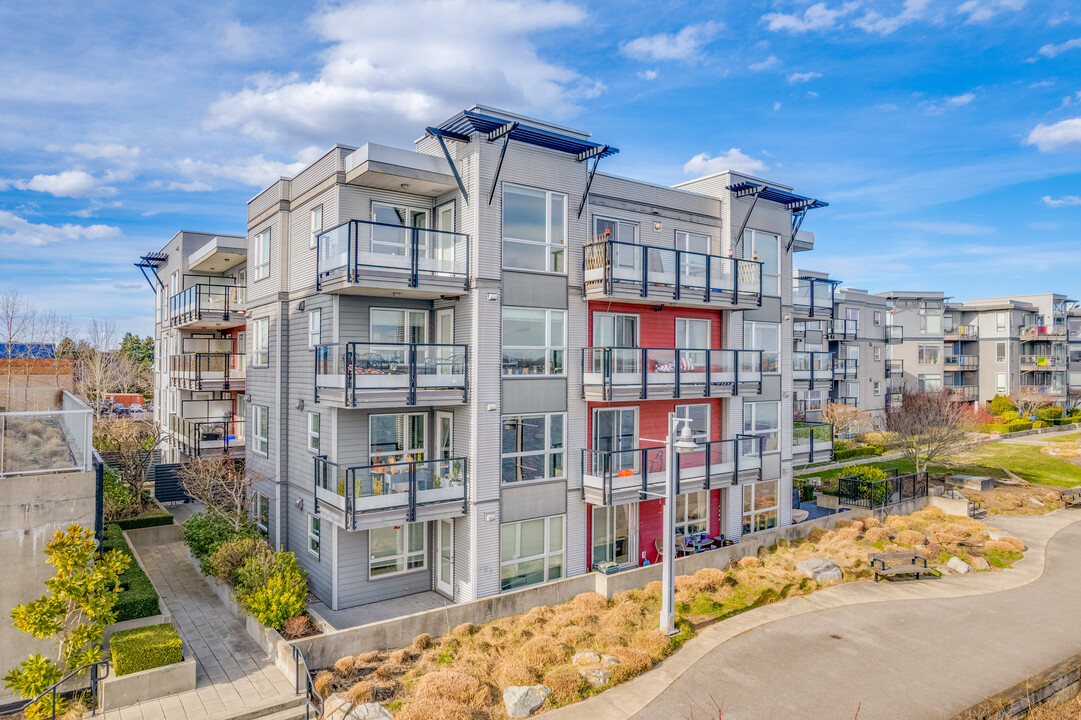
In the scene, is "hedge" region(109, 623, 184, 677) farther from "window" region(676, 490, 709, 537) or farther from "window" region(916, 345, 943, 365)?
"window" region(916, 345, 943, 365)

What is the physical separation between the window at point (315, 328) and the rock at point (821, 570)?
1507 centimetres

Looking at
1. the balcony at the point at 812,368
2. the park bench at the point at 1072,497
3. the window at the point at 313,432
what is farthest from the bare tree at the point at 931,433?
the window at the point at 313,432

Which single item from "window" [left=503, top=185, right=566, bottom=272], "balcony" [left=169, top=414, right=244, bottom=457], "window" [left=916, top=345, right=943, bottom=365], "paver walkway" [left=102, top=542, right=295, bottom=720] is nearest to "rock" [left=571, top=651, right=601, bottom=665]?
"paver walkway" [left=102, top=542, right=295, bottom=720]

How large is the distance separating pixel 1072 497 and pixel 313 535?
3217cm

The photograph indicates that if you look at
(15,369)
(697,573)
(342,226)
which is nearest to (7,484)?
(342,226)

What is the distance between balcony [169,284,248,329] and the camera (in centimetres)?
2519

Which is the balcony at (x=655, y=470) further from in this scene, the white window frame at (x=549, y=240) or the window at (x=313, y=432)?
the window at (x=313, y=432)

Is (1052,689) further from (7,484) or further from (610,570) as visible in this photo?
(7,484)

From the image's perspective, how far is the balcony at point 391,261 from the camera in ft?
48.1

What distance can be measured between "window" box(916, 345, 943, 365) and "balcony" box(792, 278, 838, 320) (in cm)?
3705

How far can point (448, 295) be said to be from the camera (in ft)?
53.3

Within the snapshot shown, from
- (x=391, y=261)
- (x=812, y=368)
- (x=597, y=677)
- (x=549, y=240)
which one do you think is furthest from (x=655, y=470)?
(x=812, y=368)

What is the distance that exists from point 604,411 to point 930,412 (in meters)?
23.7

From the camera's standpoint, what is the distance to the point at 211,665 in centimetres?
1273
